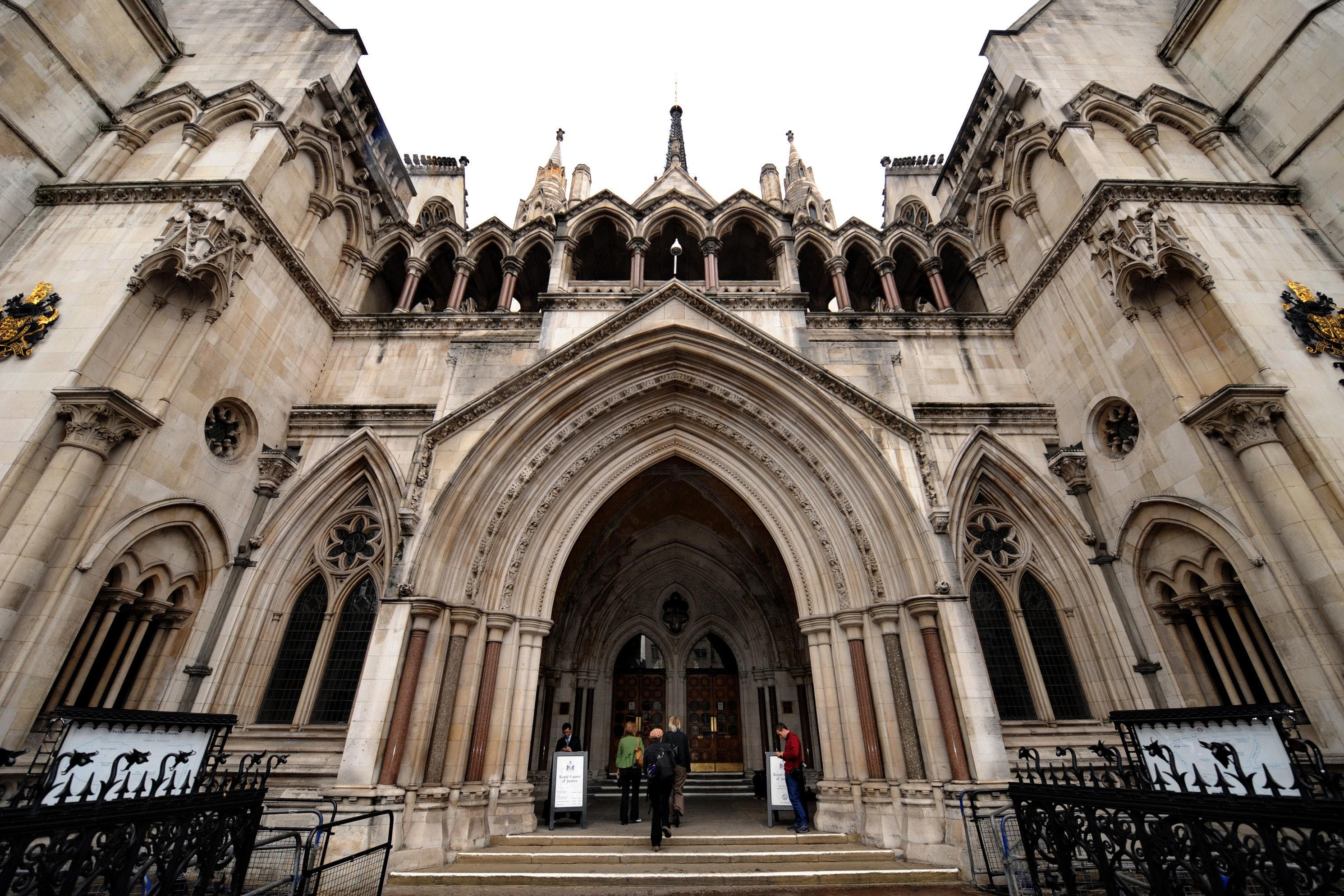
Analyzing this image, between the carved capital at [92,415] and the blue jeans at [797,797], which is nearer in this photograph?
the carved capital at [92,415]

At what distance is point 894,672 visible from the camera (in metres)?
9.45

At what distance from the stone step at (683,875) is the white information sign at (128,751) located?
3.32 meters

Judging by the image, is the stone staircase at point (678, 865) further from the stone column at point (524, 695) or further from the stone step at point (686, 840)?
the stone column at point (524, 695)

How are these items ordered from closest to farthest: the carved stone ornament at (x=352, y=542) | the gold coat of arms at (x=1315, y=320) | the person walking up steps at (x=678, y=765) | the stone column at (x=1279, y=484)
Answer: the stone column at (x=1279, y=484), the gold coat of arms at (x=1315, y=320), the person walking up steps at (x=678, y=765), the carved stone ornament at (x=352, y=542)

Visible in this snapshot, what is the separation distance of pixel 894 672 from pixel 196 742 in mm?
8944

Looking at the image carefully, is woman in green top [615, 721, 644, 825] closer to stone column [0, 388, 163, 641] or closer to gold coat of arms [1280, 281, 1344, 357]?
stone column [0, 388, 163, 641]

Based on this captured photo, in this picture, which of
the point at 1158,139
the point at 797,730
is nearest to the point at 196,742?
the point at 797,730

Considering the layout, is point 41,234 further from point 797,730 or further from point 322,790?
point 797,730

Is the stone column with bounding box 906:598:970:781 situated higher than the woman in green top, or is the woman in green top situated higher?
the stone column with bounding box 906:598:970:781

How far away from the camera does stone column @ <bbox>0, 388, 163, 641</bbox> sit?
743 centimetres

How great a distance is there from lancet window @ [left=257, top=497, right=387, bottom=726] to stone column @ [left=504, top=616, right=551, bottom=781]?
2.61 m

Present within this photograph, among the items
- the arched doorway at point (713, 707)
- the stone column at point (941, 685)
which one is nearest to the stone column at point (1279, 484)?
the stone column at point (941, 685)

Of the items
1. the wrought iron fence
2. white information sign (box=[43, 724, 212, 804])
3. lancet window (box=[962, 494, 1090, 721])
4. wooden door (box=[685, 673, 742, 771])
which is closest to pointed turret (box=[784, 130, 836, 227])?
lancet window (box=[962, 494, 1090, 721])

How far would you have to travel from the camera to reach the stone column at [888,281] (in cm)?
1425
